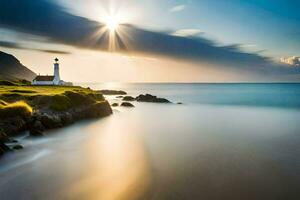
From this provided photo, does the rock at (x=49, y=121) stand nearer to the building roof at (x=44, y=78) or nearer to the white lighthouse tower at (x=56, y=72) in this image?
the building roof at (x=44, y=78)

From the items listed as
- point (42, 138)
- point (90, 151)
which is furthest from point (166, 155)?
point (42, 138)

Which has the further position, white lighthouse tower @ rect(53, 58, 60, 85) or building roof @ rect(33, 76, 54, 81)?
white lighthouse tower @ rect(53, 58, 60, 85)

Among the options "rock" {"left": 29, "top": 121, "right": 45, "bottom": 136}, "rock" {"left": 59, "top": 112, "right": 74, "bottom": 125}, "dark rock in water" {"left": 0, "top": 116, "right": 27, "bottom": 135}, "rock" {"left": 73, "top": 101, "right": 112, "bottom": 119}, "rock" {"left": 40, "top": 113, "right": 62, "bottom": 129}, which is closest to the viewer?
"dark rock in water" {"left": 0, "top": 116, "right": 27, "bottom": 135}

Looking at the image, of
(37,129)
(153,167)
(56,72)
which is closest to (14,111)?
(37,129)

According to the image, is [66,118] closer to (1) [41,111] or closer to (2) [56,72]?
(1) [41,111]

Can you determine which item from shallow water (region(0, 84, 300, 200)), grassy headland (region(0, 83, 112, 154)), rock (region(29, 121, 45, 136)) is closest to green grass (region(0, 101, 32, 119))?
grassy headland (region(0, 83, 112, 154))

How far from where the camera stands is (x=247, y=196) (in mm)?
15172

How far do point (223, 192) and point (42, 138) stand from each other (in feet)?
72.5

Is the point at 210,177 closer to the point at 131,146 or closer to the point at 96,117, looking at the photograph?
the point at 131,146

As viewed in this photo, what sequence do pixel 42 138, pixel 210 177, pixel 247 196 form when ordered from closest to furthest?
pixel 247 196 < pixel 210 177 < pixel 42 138

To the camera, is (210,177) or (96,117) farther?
(96,117)

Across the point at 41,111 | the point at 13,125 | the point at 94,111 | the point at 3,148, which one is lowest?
the point at 94,111

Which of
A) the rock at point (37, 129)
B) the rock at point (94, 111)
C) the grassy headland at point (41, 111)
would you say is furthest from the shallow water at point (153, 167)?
the rock at point (94, 111)

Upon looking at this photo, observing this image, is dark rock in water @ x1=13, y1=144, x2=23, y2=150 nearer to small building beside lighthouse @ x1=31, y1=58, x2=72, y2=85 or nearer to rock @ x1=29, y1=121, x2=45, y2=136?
rock @ x1=29, y1=121, x2=45, y2=136
